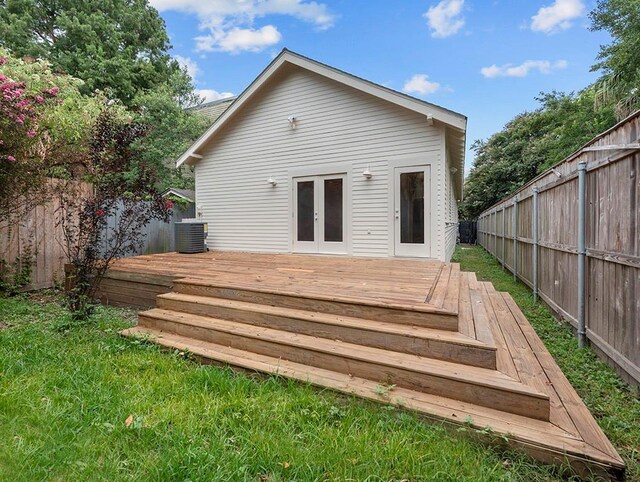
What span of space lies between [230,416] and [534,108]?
91.9 feet

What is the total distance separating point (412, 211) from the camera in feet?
22.1

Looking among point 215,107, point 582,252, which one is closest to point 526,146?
point 215,107

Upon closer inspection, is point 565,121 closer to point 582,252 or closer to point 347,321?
point 582,252

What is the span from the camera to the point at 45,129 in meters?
5.79

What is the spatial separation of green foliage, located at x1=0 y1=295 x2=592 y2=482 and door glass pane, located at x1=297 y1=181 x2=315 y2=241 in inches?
200

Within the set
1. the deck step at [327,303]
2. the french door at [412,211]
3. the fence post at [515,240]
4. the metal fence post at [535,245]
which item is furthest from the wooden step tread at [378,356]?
the fence post at [515,240]

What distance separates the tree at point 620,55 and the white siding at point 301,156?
401 inches

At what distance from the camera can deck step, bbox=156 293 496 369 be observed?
2.58 m

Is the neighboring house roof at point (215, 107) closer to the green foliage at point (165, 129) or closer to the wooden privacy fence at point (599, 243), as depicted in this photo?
the green foliage at point (165, 129)

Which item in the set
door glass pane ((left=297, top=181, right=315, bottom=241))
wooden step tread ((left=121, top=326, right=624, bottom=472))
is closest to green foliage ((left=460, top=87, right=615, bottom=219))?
door glass pane ((left=297, top=181, right=315, bottom=241))

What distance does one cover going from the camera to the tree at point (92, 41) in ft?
45.9

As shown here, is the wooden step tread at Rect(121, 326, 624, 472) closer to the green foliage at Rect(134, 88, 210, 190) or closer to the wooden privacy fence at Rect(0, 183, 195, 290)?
the wooden privacy fence at Rect(0, 183, 195, 290)

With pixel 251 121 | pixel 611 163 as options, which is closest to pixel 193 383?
pixel 611 163

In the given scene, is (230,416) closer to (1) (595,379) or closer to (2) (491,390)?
(2) (491,390)
